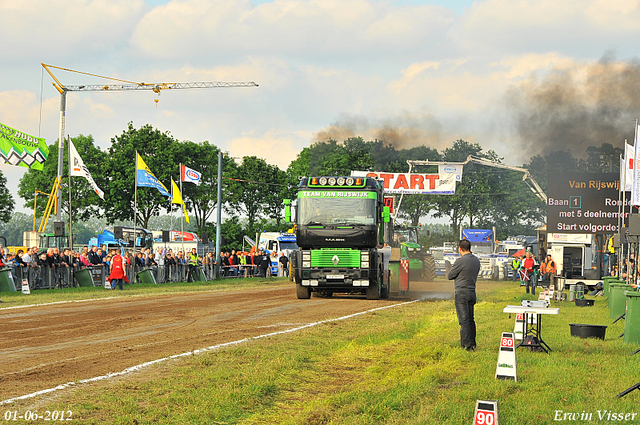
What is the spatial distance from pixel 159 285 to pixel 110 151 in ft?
137

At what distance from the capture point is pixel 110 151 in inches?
2813

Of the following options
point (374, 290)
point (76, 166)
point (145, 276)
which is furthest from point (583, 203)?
point (76, 166)

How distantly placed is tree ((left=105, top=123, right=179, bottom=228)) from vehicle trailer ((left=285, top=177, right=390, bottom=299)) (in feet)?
158

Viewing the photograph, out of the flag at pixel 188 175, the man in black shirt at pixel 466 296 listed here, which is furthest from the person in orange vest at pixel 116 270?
the man in black shirt at pixel 466 296

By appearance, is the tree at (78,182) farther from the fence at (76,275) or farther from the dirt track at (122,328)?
the dirt track at (122,328)

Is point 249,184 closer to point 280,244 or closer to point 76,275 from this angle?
point 280,244

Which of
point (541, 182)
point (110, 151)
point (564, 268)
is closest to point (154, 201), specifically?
point (110, 151)

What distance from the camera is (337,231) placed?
76.6 ft

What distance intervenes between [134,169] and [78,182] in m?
6.15

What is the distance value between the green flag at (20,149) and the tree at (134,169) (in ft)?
114

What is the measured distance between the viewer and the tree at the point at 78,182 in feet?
229

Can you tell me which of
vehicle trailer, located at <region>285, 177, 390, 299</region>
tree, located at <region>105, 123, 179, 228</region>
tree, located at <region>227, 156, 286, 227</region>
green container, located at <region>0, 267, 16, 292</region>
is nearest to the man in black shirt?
vehicle trailer, located at <region>285, 177, 390, 299</region>

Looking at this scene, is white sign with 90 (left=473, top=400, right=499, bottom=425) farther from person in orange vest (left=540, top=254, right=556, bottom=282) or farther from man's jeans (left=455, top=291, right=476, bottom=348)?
person in orange vest (left=540, top=254, right=556, bottom=282)

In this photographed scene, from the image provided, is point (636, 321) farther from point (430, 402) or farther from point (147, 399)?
point (147, 399)
